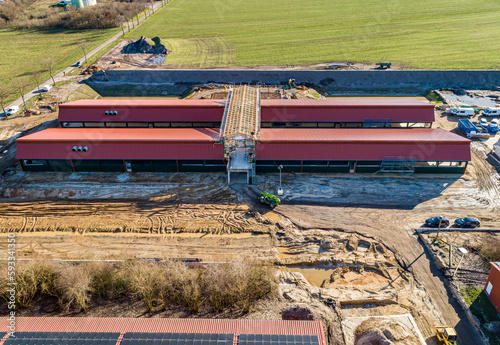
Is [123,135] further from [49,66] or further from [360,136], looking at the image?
[49,66]

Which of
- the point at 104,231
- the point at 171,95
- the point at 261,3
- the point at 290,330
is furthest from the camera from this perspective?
the point at 261,3

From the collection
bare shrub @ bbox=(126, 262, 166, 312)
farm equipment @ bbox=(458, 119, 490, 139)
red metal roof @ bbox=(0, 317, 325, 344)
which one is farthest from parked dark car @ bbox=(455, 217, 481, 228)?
bare shrub @ bbox=(126, 262, 166, 312)

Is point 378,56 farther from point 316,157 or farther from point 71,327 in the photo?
point 71,327

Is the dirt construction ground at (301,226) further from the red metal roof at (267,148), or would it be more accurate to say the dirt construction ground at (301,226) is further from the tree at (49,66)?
the tree at (49,66)

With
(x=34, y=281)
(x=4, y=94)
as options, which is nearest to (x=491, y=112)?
(x=34, y=281)

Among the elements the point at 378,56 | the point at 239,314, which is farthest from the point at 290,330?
the point at 378,56

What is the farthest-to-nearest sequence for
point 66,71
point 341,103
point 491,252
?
point 66,71 → point 341,103 → point 491,252

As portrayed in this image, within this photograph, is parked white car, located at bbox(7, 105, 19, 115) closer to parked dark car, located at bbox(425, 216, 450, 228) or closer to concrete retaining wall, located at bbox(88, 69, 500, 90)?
concrete retaining wall, located at bbox(88, 69, 500, 90)
